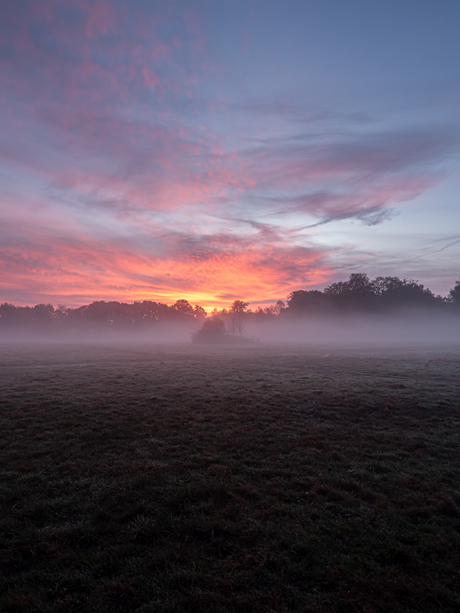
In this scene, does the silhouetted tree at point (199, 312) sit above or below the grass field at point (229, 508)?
above

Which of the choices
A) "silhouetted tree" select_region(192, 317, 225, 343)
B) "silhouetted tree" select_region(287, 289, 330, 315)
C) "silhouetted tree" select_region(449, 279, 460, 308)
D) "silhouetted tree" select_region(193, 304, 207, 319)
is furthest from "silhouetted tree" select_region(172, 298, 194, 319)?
"silhouetted tree" select_region(449, 279, 460, 308)

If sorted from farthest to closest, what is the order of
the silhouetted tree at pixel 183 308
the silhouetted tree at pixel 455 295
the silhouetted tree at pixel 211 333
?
the silhouetted tree at pixel 183 308 < the silhouetted tree at pixel 455 295 < the silhouetted tree at pixel 211 333

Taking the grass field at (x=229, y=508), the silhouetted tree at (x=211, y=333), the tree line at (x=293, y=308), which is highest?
the tree line at (x=293, y=308)

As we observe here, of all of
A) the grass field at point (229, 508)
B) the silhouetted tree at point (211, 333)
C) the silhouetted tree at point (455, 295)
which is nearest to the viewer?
the grass field at point (229, 508)

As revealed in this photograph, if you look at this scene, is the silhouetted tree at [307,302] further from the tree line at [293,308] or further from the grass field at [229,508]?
the grass field at [229,508]

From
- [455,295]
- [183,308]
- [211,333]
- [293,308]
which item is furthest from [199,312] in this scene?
[455,295]

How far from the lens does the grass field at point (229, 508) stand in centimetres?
418

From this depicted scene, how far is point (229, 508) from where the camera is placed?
615cm

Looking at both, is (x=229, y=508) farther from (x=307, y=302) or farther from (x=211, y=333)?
(x=307, y=302)

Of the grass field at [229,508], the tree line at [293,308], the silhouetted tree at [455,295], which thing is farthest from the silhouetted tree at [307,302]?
the grass field at [229,508]

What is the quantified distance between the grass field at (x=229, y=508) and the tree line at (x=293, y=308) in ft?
321

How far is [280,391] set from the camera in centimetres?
1706

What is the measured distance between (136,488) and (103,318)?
13443 centimetres

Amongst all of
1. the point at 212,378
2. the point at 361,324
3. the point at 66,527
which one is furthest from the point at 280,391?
the point at 361,324
